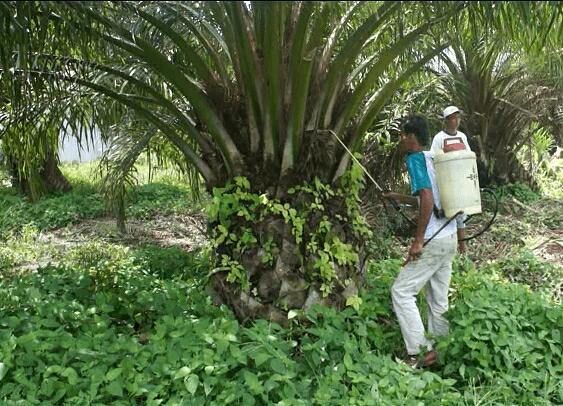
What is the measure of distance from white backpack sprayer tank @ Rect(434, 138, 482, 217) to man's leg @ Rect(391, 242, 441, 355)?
0.95ft

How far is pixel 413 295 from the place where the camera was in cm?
390

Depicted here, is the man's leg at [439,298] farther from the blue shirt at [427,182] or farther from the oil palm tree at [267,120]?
the oil palm tree at [267,120]

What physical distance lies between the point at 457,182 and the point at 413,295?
76cm

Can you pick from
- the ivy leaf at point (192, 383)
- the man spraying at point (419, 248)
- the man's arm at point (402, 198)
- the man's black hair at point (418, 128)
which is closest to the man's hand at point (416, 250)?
the man spraying at point (419, 248)

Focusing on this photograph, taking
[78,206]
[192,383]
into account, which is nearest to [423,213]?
[192,383]

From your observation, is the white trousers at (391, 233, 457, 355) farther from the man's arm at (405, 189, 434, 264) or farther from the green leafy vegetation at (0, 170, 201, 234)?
the green leafy vegetation at (0, 170, 201, 234)

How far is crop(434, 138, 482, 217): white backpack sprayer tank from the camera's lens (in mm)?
3787

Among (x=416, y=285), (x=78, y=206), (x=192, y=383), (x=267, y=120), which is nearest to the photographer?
(x=192, y=383)

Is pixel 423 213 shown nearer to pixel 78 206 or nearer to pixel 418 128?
pixel 418 128

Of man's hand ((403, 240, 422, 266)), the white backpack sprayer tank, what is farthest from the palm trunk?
the white backpack sprayer tank

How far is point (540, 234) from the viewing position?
749 centimetres

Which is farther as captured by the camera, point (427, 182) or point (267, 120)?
point (267, 120)

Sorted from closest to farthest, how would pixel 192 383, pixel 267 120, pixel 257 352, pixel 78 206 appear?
pixel 192 383 < pixel 257 352 < pixel 267 120 < pixel 78 206

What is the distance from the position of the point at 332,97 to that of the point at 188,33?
5.52 feet
